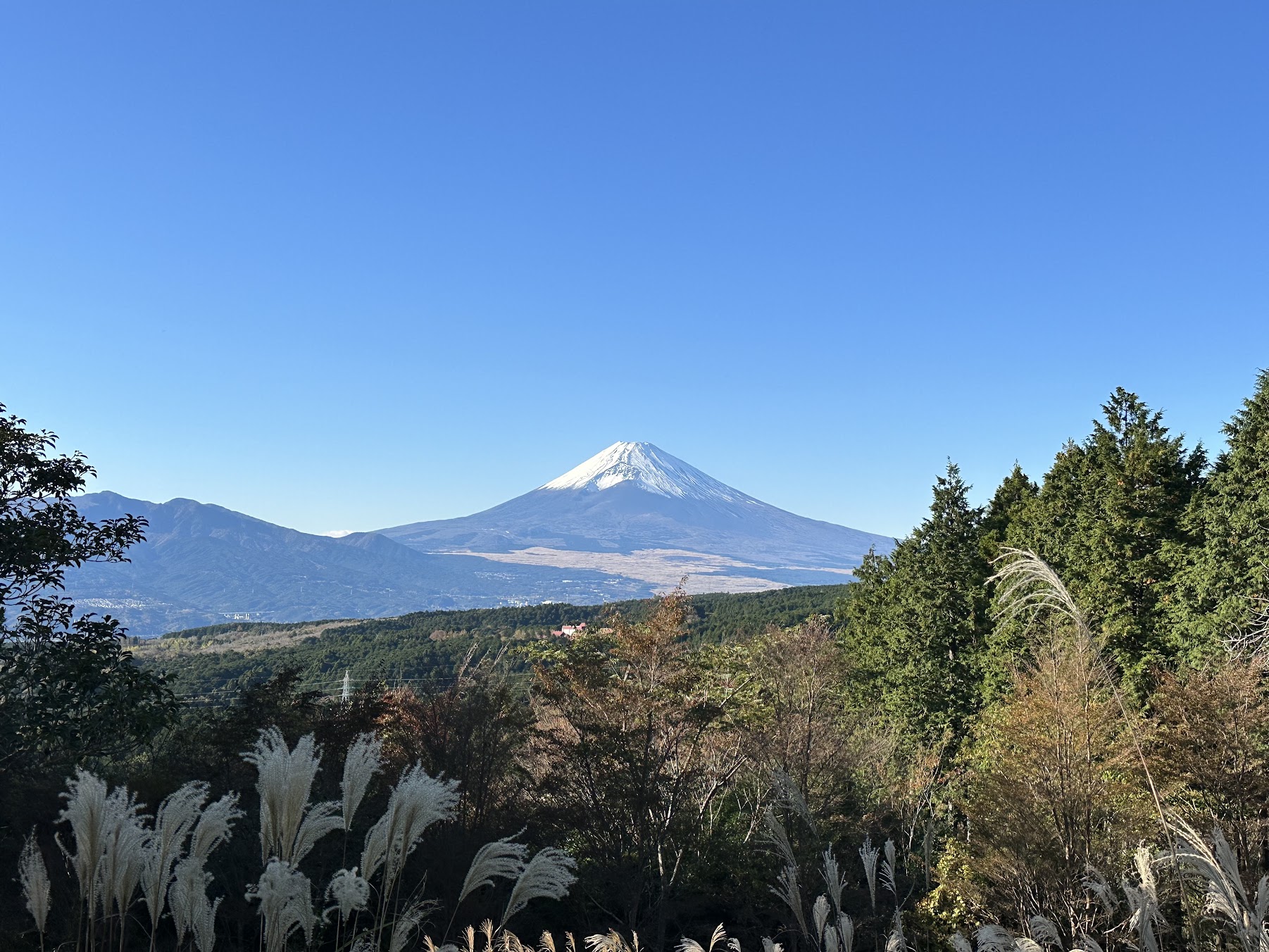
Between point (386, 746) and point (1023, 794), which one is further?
point (386, 746)

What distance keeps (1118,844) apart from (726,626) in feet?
120

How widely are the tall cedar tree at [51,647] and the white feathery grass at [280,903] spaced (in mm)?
7802

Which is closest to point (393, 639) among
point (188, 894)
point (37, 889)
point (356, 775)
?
point (356, 775)

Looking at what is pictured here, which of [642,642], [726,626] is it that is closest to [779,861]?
[642,642]

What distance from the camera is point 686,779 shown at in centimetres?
1304

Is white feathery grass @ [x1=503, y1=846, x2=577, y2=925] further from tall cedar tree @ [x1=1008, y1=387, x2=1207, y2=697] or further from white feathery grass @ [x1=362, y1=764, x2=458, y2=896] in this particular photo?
tall cedar tree @ [x1=1008, y1=387, x2=1207, y2=697]

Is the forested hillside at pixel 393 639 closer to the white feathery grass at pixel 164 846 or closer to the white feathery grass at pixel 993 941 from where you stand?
the white feathery grass at pixel 993 941

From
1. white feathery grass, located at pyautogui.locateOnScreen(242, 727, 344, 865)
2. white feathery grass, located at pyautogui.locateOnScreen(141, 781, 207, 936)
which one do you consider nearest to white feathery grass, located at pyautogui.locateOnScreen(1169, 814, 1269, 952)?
white feathery grass, located at pyautogui.locateOnScreen(242, 727, 344, 865)

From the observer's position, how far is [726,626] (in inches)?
1864

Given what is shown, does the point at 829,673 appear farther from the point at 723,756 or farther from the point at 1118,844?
the point at 1118,844

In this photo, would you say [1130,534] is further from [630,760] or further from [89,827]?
[89,827]

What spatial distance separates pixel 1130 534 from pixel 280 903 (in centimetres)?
2012

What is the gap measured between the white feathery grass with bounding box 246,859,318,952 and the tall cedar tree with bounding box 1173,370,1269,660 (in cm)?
1671

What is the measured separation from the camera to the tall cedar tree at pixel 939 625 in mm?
24922
